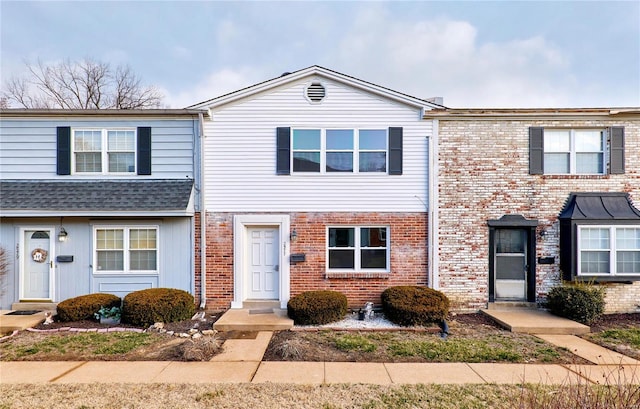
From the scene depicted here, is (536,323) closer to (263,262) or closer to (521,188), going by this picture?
(521,188)

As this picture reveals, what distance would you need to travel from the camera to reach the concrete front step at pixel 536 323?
7234 millimetres

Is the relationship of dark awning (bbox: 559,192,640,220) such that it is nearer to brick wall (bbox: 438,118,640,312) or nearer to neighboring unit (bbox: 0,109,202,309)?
brick wall (bbox: 438,118,640,312)

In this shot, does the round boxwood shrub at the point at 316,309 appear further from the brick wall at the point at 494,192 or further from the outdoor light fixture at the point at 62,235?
the outdoor light fixture at the point at 62,235

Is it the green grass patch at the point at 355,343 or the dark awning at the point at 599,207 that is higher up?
the dark awning at the point at 599,207

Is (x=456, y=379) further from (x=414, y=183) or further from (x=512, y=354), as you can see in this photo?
(x=414, y=183)

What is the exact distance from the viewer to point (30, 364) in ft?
18.2

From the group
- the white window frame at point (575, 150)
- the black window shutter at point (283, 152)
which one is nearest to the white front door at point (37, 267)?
the black window shutter at point (283, 152)

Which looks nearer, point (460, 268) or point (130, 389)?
point (130, 389)

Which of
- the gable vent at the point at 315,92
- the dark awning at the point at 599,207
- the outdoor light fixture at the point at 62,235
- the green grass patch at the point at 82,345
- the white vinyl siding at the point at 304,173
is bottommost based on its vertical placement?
the green grass patch at the point at 82,345

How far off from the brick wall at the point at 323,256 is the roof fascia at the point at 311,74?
2.99m

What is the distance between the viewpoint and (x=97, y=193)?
840cm

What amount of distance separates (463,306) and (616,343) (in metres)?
3.03

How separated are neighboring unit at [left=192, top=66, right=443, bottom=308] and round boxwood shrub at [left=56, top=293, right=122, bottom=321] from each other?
237cm

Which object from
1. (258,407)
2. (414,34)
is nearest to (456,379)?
(258,407)
